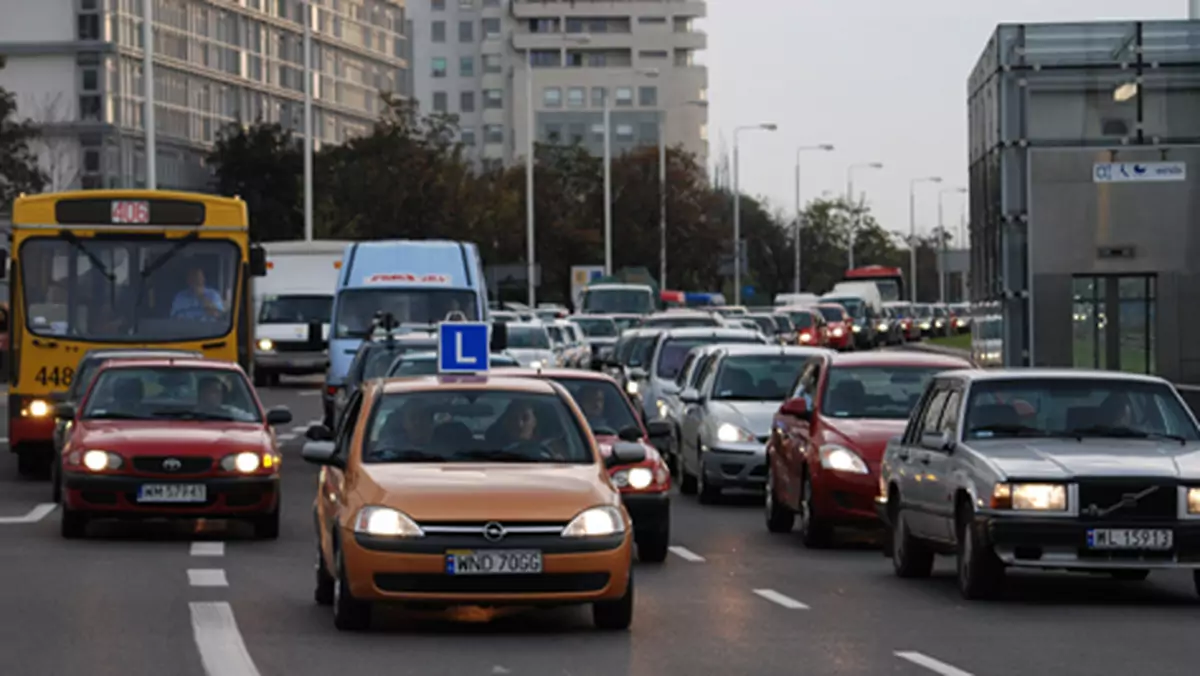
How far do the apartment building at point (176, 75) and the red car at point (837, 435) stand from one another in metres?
88.4

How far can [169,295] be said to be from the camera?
2886 centimetres

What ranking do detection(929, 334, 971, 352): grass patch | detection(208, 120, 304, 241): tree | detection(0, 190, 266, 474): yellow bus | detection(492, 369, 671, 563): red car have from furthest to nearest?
detection(208, 120, 304, 241): tree < detection(929, 334, 971, 352): grass patch < detection(0, 190, 266, 474): yellow bus < detection(492, 369, 671, 563): red car

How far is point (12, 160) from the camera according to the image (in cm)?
8931

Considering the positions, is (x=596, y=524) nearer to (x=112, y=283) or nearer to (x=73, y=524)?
(x=73, y=524)

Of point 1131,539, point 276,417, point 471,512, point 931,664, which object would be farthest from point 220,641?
point 276,417

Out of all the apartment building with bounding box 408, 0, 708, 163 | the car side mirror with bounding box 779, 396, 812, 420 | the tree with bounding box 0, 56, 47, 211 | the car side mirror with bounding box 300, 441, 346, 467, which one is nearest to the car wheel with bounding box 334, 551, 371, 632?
the car side mirror with bounding box 300, 441, 346, 467

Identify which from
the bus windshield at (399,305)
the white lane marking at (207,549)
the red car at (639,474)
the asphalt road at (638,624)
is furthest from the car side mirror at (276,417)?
the bus windshield at (399,305)

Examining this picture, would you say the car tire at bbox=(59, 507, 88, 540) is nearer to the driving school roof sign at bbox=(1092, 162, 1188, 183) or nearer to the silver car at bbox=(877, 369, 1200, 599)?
the silver car at bbox=(877, 369, 1200, 599)

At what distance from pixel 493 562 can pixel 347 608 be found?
0.95 metres

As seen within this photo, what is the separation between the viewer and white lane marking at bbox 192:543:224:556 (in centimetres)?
1983

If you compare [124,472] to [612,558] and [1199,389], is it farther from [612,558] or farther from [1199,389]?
[1199,389]

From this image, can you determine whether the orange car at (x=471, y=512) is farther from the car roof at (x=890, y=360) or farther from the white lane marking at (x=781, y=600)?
the car roof at (x=890, y=360)

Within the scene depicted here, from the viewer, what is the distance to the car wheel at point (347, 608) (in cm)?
1378

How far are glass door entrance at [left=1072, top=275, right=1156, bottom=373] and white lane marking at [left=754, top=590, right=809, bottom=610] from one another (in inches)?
626
